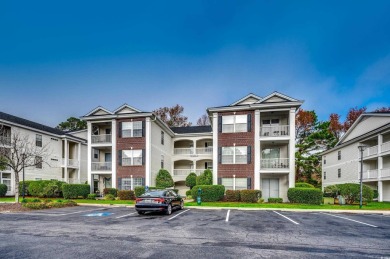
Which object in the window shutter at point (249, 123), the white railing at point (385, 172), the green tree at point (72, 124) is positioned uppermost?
the green tree at point (72, 124)

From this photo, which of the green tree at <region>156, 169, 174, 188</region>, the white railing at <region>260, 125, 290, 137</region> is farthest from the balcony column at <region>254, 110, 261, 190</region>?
the green tree at <region>156, 169, 174, 188</region>

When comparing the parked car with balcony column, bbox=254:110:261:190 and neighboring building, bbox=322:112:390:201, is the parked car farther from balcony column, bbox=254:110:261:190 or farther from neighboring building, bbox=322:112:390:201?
neighboring building, bbox=322:112:390:201

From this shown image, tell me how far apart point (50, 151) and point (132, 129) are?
12.9 metres

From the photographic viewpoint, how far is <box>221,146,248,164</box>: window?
22.8 m

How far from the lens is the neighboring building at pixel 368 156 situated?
76.2 ft

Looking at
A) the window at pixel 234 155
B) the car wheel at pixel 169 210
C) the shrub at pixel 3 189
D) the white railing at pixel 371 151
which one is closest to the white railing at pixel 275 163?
→ the window at pixel 234 155

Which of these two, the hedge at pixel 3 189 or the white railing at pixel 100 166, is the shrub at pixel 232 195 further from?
the hedge at pixel 3 189

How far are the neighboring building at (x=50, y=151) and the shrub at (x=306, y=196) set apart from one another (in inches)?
951

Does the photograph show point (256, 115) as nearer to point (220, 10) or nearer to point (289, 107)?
point (289, 107)

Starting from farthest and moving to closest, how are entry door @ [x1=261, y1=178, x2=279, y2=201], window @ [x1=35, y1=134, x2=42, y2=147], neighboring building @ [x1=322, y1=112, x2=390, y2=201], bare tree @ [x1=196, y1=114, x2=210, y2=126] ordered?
bare tree @ [x1=196, y1=114, x2=210, y2=126] < window @ [x1=35, y1=134, x2=42, y2=147] < entry door @ [x1=261, y1=178, x2=279, y2=201] < neighboring building @ [x1=322, y1=112, x2=390, y2=201]

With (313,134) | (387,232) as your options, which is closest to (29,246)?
(387,232)

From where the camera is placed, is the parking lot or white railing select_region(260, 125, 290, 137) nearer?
the parking lot

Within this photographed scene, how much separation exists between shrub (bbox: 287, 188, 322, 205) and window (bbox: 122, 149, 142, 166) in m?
14.9

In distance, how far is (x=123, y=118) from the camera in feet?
84.6
